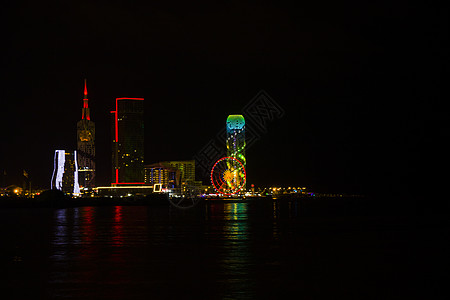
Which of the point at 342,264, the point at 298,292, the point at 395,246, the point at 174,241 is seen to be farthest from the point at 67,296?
the point at 395,246

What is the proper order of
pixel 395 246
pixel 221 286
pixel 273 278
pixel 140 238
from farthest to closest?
pixel 140 238 → pixel 395 246 → pixel 273 278 → pixel 221 286

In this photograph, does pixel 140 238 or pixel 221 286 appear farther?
pixel 140 238

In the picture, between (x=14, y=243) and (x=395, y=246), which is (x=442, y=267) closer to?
(x=395, y=246)

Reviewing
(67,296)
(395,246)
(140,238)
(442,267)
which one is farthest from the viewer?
(140,238)

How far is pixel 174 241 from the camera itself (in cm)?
3041

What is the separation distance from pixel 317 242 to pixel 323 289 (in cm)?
1353

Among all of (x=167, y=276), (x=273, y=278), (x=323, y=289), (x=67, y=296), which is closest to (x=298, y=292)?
(x=323, y=289)

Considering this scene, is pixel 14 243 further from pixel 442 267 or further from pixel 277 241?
pixel 442 267

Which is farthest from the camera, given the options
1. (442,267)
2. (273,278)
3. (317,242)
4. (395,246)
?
(317,242)

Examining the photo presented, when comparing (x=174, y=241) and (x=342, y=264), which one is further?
(x=174, y=241)

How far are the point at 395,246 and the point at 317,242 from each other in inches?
158

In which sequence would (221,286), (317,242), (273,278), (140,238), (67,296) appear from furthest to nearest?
1. (140,238)
2. (317,242)
3. (273,278)
4. (221,286)
5. (67,296)

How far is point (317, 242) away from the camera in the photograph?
29219 mm

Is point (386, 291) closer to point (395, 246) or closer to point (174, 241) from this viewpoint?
point (395, 246)
